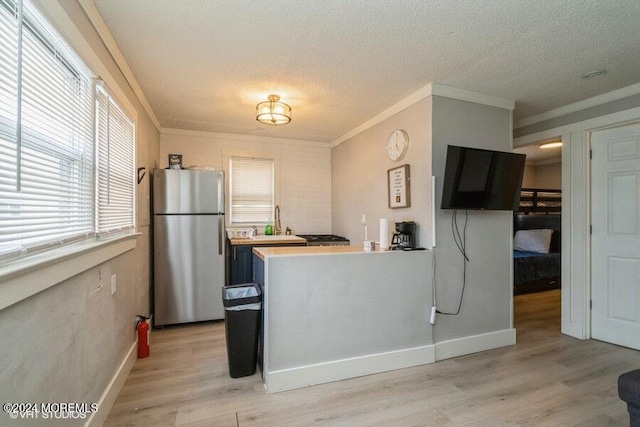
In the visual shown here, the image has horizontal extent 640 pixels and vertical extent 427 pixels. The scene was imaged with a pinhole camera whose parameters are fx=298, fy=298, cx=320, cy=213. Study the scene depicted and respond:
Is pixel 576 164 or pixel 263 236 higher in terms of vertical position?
pixel 576 164

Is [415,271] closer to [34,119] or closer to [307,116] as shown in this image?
[307,116]

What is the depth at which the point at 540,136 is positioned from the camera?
361cm

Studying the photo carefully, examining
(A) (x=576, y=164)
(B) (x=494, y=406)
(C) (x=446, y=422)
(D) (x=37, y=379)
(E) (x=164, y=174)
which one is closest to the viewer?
(D) (x=37, y=379)

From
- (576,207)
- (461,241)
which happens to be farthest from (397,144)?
(576,207)

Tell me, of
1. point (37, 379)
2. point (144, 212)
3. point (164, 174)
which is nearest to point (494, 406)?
point (37, 379)

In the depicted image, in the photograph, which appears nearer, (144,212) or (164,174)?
(144,212)

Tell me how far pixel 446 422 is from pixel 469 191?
1.80m

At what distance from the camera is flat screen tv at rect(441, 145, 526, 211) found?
2.60m

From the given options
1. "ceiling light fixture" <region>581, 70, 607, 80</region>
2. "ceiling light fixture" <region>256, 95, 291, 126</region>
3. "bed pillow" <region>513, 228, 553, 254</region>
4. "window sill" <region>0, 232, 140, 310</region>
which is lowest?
"bed pillow" <region>513, 228, 553, 254</region>

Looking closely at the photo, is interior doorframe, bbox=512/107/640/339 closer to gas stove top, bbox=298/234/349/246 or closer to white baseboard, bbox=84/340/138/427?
gas stove top, bbox=298/234/349/246

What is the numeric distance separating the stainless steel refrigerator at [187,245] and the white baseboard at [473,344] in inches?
101

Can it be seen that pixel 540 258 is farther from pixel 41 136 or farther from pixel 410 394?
pixel 41 136

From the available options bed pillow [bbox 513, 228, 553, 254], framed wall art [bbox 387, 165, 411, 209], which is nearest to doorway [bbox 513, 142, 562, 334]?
bed pillow [bbox 513, 228, 553, 254]

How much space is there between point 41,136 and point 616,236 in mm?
4649
